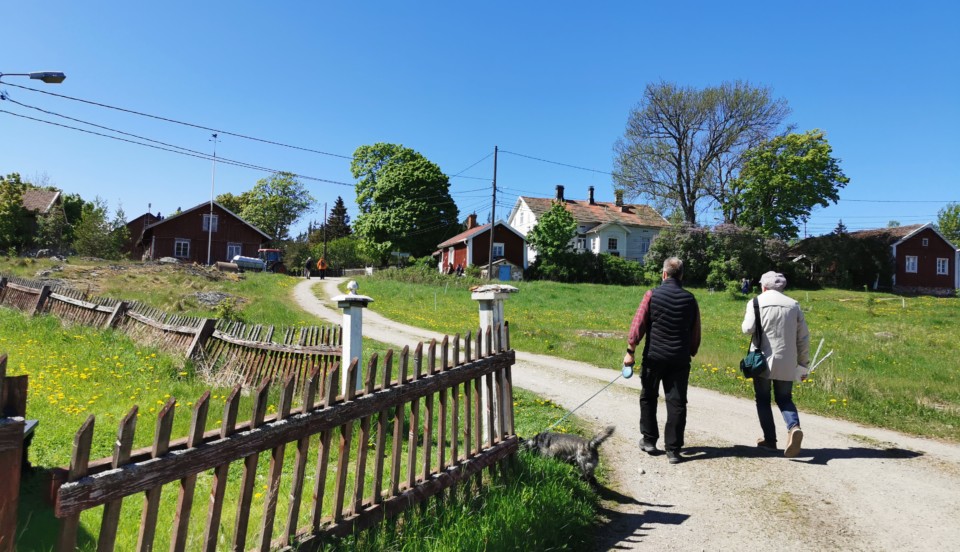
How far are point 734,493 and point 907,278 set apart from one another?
6064 centimetres

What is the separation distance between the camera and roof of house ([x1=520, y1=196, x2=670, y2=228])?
61.4 meters

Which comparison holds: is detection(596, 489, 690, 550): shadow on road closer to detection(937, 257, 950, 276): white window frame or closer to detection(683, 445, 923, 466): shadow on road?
detection(683, 445, 923, 466): shadow on road

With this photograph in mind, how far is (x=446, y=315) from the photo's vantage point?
21.8m

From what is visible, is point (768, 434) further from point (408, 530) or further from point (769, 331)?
point (408, 530)

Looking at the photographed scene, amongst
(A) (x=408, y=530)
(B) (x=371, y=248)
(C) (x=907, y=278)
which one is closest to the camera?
(A) (x=408, y=530)

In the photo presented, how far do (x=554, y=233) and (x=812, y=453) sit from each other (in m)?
43.7

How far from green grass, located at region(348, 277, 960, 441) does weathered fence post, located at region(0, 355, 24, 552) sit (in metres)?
8.74

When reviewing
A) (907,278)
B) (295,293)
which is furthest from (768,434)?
(907,278)

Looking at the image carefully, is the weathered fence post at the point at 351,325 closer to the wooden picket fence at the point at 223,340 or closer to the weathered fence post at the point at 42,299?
the wooden picket fence at the point at 223,340

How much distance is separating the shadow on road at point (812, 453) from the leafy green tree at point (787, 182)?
155 feet

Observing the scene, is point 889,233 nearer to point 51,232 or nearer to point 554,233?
point 554,233

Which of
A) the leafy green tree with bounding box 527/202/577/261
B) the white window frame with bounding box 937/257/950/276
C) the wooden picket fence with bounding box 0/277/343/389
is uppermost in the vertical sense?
the leafy green tree with bounding box 527/202/577/261

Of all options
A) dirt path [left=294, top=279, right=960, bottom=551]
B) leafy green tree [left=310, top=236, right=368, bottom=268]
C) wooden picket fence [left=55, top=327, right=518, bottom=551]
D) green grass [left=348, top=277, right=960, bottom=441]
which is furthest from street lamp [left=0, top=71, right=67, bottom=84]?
leafy green tree [left=310, top=236, right=368, bottom=268]

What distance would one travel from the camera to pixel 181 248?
164 ft
